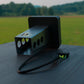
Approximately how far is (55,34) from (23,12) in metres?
13.2

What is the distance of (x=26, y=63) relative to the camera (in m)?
0.67

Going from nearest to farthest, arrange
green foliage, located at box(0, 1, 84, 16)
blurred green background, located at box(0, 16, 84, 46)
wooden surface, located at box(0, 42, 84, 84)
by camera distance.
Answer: wooden surface, located at box(0, 42, 84, 84) < blurred green background, located at box(0, 16, 84, 46) < green foliage, located at box(0, 1, 84, 16)

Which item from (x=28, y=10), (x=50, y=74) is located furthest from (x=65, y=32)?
(x=28, y=10)

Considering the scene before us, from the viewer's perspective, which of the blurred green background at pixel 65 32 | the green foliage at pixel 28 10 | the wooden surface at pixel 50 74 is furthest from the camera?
the green foliage at pixel 28 10

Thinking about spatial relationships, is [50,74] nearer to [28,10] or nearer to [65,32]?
[65,32]

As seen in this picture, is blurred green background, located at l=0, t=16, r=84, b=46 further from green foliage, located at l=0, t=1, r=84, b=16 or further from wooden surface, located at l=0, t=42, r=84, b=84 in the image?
green foliage, located at l=0, t=1, r=84, b=16

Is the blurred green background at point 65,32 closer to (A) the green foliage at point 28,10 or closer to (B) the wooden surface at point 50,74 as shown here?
(B) the wooden surface at point 50,74

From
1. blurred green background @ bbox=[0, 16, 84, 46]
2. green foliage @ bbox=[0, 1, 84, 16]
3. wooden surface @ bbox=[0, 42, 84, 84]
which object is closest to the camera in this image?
wooden surface @ bbox=[0, 42, 84, 84]

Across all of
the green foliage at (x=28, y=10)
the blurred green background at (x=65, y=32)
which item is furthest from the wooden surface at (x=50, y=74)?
the green foliage at (x=28, y=10)

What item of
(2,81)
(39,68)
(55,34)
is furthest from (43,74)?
(55,34)

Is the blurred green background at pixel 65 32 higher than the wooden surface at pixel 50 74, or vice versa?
the wooden surface at pixel 50 74

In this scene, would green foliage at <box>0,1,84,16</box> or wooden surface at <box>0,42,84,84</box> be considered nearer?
wooden surface at <box>0,42,84,84</box>

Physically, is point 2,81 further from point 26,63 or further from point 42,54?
point 42,54

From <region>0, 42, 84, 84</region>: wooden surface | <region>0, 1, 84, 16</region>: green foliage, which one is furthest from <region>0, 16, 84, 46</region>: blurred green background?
<region>0, 1, 84, 16</region>: green foliage
